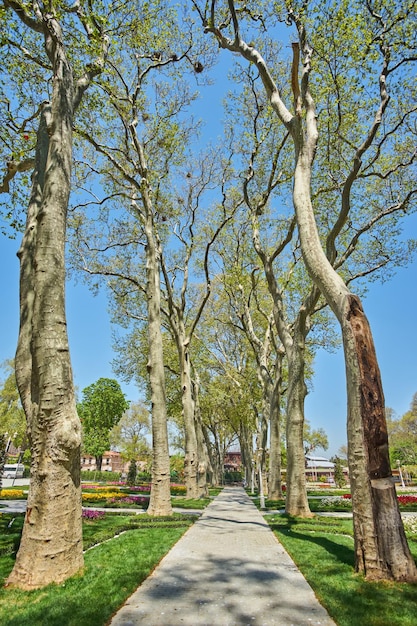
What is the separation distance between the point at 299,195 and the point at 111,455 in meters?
103

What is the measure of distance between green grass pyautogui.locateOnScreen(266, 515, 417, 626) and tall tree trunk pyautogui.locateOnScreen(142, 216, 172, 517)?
13.9ft

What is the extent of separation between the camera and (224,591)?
4.51m

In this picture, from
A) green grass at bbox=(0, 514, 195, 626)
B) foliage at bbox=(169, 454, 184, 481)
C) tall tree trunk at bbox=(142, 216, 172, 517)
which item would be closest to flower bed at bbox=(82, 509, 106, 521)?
tall tree trunk at bbox=(142, 216, 172, 517)

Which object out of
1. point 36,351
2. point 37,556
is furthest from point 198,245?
point 37,556

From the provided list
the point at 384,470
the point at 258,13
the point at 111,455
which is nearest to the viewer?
the point at 384,470

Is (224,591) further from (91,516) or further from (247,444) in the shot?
(247,444)

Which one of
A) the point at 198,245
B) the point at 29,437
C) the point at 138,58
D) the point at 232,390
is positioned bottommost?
the point at 29,437

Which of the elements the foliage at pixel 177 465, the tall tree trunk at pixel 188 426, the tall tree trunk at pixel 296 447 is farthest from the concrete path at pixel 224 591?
the foliage at pixel 177 465

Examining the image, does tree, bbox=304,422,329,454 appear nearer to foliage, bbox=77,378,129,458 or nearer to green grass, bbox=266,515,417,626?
foliage, bbox=77,378,129,458

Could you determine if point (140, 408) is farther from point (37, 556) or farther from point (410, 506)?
point (37, 556)

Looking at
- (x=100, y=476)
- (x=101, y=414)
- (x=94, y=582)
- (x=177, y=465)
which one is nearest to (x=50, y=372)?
(x=94, y=582)

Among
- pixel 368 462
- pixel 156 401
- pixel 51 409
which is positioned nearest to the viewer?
pixel 51 409

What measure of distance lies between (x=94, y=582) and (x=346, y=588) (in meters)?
2.88

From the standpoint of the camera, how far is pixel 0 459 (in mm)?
13789
